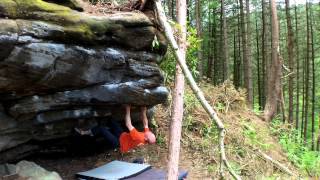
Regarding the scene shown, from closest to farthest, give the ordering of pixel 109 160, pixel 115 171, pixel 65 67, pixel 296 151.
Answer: pixel 65 67
pixel 115 171
pixel 109 160
pixel 296 151

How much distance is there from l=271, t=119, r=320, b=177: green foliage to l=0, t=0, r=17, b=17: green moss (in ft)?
27.0

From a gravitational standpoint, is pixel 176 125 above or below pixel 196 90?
below

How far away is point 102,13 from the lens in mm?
7559

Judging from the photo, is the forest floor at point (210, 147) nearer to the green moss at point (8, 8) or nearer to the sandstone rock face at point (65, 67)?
the sandstone rock face at point (65, 67)

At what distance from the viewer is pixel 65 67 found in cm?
662

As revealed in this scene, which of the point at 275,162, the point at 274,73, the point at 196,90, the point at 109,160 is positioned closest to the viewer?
the point at 196,90

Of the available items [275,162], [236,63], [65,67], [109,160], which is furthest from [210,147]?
[236,63]

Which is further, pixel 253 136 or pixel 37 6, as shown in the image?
pixel 253 136

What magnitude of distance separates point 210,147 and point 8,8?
18.8 ft

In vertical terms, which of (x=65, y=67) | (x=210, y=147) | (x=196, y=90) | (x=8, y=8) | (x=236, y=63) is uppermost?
(x=8, y=8)

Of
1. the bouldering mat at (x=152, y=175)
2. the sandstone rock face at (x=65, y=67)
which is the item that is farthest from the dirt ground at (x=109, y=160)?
the bouldering mat at (x=152, y=175)

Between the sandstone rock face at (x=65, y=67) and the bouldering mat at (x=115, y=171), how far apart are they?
883 mm

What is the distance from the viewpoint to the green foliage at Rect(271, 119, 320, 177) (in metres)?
11.6

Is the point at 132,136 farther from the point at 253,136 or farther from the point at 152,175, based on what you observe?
the point at 253,136
